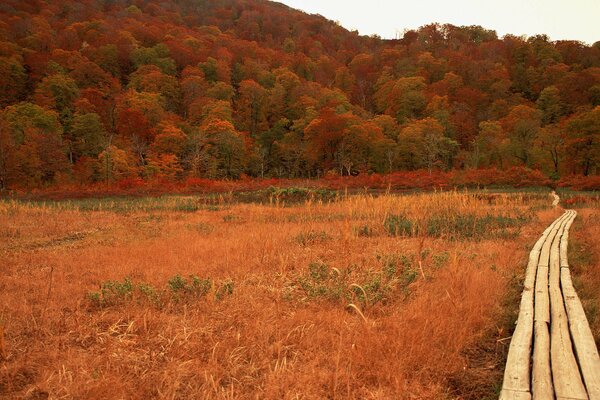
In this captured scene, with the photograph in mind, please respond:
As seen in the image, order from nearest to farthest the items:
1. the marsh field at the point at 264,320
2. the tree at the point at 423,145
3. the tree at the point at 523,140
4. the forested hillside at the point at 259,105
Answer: the marsh field at the point at 264,320 < the forested hillside at the point at 259,105 < the tree at the point at 523,140 < the tree at the point at 423,145

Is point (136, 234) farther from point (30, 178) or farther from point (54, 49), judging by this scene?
point (54, 49)

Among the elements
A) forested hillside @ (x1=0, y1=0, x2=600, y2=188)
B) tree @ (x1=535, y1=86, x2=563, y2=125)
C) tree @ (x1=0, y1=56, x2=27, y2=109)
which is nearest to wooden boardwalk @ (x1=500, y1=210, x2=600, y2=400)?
forested hillside @ (x1=0, y1=0, x2=600, y2=188)

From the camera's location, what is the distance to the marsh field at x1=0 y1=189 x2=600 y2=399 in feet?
10.2

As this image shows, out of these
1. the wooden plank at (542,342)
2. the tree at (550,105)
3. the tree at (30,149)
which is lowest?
the wooden plank at (542,342)

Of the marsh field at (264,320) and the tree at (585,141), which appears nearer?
the marsh field at (264,320)

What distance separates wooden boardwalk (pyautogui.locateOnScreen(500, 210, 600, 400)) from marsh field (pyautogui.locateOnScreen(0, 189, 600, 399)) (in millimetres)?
206

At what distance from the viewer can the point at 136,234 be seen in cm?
1225

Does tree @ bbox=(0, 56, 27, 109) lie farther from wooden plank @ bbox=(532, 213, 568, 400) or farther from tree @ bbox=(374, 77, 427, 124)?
wooden plank @ bbox=(532, 213, 568, 400)

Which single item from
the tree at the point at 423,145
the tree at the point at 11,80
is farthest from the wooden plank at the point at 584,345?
the tree at the point at 11,80

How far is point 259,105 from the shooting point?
239 feet

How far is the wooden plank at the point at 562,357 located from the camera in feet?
9.13

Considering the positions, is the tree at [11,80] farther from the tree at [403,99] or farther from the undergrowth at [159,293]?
the undergrowth at [159,293]

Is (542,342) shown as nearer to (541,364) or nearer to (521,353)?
(521,353)

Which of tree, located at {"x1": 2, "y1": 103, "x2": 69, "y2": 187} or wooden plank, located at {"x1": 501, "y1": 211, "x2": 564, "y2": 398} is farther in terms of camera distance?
tree, located at {"x1": 2, "y1": 103, "x2": 69, "y2": 187}
